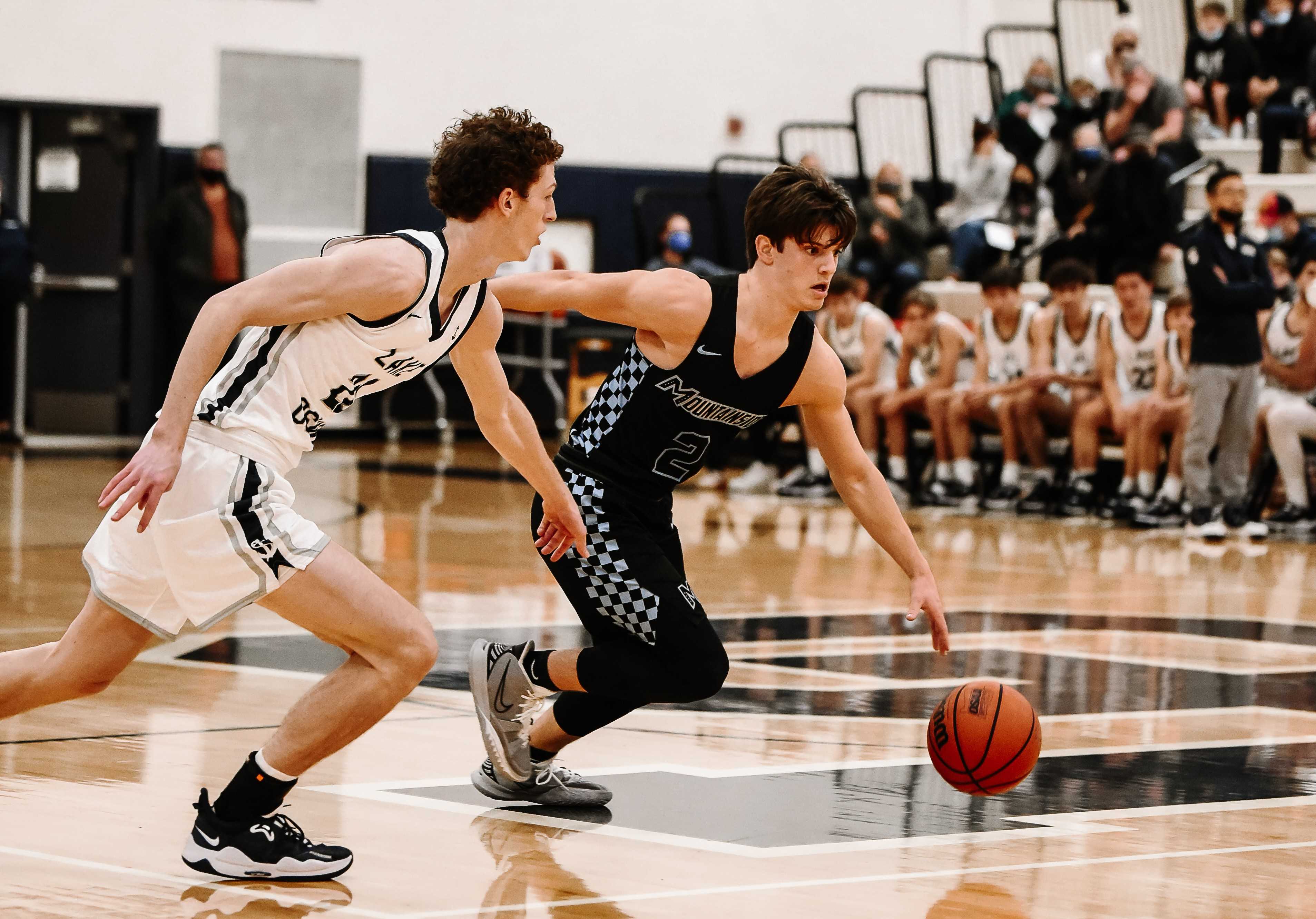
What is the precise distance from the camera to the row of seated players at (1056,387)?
1153cm

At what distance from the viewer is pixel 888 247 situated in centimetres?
1483

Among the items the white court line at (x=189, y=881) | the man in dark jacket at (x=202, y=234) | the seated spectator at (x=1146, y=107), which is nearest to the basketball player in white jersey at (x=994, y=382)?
the seated spectator at (x=1146, y=107)

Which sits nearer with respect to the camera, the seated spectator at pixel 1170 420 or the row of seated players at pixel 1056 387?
the row of seated players at pixel 1056 387

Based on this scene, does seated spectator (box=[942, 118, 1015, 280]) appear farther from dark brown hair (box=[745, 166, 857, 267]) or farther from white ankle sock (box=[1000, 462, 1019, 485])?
dark brown hair (box=[745, 166, 857, 267])

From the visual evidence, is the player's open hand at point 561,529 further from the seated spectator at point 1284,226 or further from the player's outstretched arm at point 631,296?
the seated spectator at point 1284,226

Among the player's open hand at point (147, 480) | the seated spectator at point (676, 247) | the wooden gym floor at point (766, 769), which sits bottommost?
the wooden gym floor at point (766, 769)

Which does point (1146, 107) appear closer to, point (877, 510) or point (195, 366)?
point (877, 510)

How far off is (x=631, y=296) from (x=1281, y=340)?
802cm

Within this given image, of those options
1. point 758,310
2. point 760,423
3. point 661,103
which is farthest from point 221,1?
point 758,310

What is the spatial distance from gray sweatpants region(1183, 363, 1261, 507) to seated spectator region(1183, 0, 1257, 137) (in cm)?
593

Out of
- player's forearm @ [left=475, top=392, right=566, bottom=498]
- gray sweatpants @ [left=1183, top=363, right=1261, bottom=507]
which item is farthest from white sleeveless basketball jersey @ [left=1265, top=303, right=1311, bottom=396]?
player's forearm @ [left=475, top=392, right=566, bottom=498]

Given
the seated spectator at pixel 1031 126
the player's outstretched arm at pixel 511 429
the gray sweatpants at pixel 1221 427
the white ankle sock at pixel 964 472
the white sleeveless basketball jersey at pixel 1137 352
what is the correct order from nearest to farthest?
the player's outstretched arm at pixel 511 429 < the gray sweatpants at pixel 1221 427 < the white sleeveless basketball jersey at pixel 1137 352 < the white ankle sock at pixel 964 472 < the seated spectator at pixel 1031 126

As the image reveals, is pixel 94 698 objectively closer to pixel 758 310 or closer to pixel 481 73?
pixel 758 310

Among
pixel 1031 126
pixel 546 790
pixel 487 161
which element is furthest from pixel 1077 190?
pixel 487 161
